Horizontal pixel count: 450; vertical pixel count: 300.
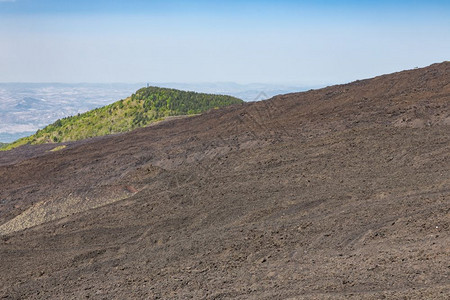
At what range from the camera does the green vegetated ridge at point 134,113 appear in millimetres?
47750

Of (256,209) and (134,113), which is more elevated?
(134,113)

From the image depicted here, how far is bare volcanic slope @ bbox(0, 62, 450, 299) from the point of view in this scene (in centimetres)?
1033

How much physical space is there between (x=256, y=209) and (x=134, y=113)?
35.8m

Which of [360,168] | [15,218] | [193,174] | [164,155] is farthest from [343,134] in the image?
[15,218]

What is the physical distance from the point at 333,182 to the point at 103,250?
7224 millimetres

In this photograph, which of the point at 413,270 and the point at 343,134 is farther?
the point at 343,134

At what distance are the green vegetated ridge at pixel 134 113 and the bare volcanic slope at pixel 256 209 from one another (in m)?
19.7

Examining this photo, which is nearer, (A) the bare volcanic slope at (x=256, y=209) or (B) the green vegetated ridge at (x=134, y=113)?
(A) the bare volcanic slope at (x=256, y=209)

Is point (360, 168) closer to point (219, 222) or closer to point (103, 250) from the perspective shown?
point (219, 222)

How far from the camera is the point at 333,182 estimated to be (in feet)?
54.7

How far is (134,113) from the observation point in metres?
49.6

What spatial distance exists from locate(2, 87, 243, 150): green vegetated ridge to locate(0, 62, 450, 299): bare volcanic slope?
64.6 ft

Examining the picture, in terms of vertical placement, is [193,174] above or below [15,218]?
above

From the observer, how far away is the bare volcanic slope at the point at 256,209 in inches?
407
